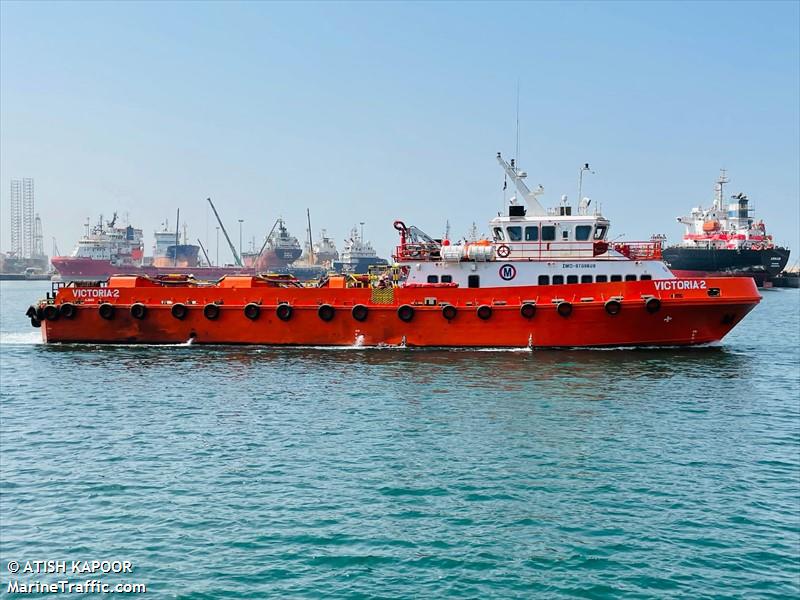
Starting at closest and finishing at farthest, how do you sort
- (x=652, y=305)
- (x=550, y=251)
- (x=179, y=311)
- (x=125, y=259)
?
(x=652, y=305) → (x=550, y=251) → (x=179, y=311) → (x=125, y=259)

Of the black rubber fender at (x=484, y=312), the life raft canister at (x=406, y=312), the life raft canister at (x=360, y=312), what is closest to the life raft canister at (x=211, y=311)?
the life raft canister at (x=360, y=312)

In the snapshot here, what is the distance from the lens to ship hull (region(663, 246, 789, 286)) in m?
95.7

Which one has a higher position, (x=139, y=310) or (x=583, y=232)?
(x=583, y=232)

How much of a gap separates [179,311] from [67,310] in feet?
15.8

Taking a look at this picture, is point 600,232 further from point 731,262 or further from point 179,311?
point 731,262

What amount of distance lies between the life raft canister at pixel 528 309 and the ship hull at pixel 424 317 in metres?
0.10

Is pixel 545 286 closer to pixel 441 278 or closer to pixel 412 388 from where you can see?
pixel 441 278

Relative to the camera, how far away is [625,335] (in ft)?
86.5

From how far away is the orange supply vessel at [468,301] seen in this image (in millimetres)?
26141

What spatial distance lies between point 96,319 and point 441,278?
46.2ft

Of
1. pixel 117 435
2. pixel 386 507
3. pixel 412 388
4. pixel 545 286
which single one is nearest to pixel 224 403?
pixel 117 435

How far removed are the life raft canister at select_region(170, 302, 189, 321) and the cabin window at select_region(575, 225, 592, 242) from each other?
1538 cm

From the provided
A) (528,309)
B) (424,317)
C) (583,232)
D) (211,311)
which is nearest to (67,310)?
(211,311)

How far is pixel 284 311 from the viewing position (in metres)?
28.5
